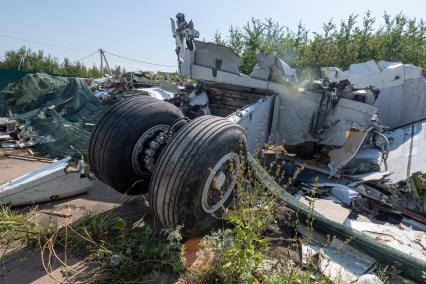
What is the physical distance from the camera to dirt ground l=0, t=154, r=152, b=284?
2.71 meters

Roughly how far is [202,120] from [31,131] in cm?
624

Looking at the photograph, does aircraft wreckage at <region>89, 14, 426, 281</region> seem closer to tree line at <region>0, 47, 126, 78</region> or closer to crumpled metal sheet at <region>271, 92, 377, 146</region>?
crumpled metal sheet at <region>271, 92, 377, 146</region>

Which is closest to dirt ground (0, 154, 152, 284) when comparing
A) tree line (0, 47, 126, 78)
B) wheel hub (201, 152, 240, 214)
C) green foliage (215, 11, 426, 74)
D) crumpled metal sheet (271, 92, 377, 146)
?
wheel hub (201, 152, 240, 214)

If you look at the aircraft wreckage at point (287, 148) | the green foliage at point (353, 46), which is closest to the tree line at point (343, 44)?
the green foliage at point (353, 46)

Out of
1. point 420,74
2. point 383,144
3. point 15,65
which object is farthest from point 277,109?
point 15,65

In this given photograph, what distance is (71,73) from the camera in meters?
30.7

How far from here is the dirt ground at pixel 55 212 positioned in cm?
271

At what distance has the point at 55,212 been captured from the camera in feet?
12.8

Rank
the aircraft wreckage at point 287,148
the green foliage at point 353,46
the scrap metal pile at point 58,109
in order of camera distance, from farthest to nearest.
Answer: the green foliage at point 353,46
the scrap metal pile at point 58,109
the aircraft wreckage at point 287,148

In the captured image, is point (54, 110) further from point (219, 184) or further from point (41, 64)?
point (41, 64)

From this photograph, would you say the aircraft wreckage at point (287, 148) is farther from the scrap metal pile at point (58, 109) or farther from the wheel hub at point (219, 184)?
the scrap metal pile at point (58, 109)

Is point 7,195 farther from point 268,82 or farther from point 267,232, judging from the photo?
point 268,82

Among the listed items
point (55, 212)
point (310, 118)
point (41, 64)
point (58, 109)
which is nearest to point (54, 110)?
point (58, 109)

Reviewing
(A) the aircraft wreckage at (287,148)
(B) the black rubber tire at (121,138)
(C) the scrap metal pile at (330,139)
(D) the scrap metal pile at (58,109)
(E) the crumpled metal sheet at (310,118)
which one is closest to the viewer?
(A) the aircraft wreckage at (287,148)
